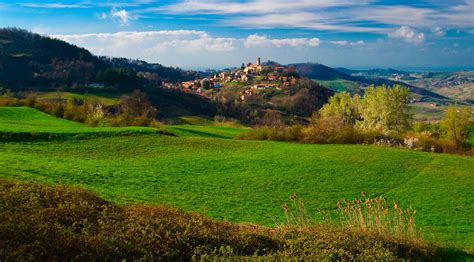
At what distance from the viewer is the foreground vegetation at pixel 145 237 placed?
7.59 m

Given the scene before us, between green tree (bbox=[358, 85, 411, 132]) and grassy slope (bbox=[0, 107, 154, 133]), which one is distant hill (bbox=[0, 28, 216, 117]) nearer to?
green tree (bbox=[358, 85, 411, 132])

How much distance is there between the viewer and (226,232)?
9609 millimetres

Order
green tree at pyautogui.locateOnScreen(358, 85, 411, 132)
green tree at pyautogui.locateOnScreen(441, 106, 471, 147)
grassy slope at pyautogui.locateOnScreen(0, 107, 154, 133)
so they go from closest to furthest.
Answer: grassy slope at pyautogui.locateOnScreen(0, 107, 154, 133)
green tree at pyautogui.locateOnScreen(441, 106, 471, 147)
green tree at pyautogui.locateOnScreen(358, 85, 411, 132)

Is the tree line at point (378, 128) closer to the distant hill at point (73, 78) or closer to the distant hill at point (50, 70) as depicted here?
the distant hill at point (73, 78)

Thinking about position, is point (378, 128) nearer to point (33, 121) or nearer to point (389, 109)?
point (389, 109)

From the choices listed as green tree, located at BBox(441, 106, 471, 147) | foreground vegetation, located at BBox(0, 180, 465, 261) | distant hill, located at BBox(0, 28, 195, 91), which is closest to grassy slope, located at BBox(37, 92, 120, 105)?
distant hill, located at BBox(0, 28, 195, 91)

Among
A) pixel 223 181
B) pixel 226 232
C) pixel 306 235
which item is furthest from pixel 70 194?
pixel 223 181

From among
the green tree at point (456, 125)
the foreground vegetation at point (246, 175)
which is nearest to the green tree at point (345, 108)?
the green tree at point (456, 125)

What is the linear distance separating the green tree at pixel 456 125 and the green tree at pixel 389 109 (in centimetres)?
640

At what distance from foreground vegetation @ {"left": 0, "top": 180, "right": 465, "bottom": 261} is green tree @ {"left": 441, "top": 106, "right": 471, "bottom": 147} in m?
46.0

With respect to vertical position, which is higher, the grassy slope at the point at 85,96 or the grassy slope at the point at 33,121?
the grassy slope at the point at 33,121

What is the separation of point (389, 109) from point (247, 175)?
40225 millimetres

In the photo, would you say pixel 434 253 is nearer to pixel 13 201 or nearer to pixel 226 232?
pixel 226 232

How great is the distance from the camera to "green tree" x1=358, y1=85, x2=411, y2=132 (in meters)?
57.8
